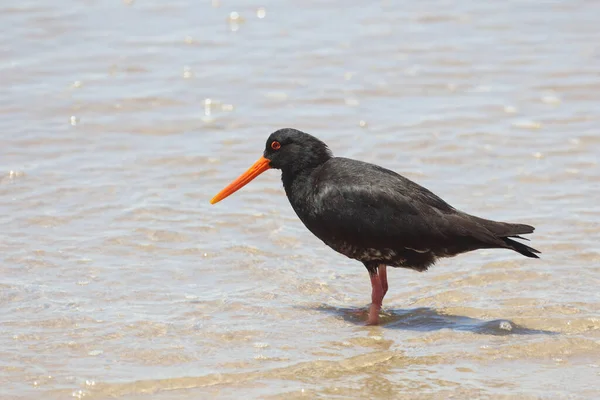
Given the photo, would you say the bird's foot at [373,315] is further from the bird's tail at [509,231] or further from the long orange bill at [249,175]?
the long orange bill at [249,175]

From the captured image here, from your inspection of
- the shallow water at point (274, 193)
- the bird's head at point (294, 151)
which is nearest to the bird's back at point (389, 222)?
the bird's head at point (294, 151)

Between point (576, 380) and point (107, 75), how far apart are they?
7247mm

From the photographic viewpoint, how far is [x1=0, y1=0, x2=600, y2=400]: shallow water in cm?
593

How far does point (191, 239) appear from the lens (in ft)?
26.1

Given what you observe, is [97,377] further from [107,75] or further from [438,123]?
[107,75]

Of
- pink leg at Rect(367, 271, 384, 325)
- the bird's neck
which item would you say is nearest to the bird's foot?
pink leg at Rect(367, 271, 384, 325)

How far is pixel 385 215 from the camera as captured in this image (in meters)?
6.66

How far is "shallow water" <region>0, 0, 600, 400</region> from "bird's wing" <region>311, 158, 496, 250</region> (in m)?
0.53

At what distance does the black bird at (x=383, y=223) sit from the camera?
260 inches

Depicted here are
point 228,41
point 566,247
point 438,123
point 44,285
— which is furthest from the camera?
point 228,41

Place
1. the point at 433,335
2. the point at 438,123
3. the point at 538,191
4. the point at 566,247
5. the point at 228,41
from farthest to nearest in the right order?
the point at 228,41
the point at 438,123
the point at 538,191
the point at 566,247
the point at 433,335

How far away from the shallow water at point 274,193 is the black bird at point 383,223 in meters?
0.39

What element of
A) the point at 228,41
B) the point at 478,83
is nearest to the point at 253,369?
the point at 478,83

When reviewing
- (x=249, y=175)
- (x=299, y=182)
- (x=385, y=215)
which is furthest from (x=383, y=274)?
(x=249, y=175)
